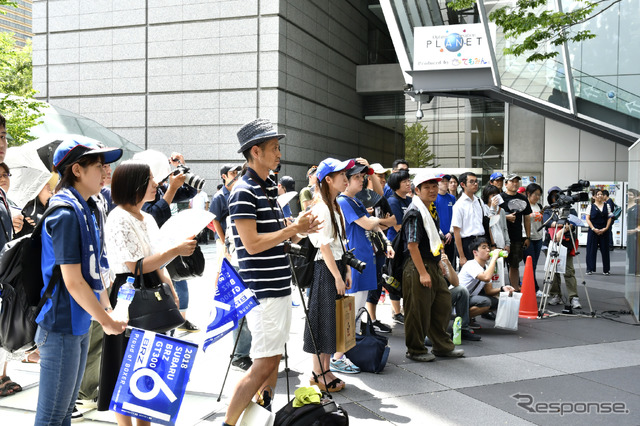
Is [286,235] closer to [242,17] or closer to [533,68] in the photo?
[533,68]

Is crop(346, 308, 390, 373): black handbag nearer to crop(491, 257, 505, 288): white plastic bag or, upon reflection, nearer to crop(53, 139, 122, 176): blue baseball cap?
crop(491, 257, 505, 288): white plastic bag

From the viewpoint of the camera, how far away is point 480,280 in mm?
7863

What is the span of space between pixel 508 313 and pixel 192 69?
57.7ft

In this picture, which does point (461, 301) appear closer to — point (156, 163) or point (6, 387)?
point (156, 163)

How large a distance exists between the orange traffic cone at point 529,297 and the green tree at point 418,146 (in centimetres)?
1787

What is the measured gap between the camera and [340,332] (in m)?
5.05

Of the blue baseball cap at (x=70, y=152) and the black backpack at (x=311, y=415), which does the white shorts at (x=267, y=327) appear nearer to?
the black backpack at (x=311, y=415)

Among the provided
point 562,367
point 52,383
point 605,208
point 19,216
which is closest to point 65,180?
point 52,383

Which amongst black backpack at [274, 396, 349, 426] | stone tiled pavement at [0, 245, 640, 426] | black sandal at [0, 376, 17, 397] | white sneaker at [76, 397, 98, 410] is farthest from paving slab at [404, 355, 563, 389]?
black sandal at [0, 376, 17, 397]

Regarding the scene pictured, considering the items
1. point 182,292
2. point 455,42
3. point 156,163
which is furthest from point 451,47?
point 156,163

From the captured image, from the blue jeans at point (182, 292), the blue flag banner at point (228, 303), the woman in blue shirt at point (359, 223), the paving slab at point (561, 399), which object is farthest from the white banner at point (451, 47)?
the blue flag banner at point (228, 303)

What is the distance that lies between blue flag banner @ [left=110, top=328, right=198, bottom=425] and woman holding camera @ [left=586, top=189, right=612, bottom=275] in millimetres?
12959

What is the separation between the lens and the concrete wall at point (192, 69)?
2123 cm

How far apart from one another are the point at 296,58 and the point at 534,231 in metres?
14.2
